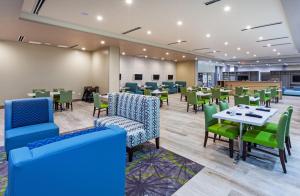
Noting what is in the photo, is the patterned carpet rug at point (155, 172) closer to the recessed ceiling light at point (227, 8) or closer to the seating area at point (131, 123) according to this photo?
the seating area at point (131, 123)

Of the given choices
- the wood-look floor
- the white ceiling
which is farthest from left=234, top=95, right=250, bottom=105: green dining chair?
the white ceiling

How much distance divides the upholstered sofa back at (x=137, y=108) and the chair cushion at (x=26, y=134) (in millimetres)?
1315

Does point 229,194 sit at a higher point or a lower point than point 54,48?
lower

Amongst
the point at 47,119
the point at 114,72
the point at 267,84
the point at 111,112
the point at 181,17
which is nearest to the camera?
the point at 47,119

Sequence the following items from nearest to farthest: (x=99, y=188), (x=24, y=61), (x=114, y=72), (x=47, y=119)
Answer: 1. (x=99, y=188)
2. (x=47, y=119)
3. (x=24, y=61)
4. (x=114, y=72)

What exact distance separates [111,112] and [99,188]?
2669mm

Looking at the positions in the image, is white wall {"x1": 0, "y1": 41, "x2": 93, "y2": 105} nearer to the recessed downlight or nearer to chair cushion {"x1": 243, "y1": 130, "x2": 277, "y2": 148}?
the recessed downlight

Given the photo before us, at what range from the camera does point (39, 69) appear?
850 cm

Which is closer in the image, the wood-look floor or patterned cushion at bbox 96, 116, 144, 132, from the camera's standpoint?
the wood-look floor

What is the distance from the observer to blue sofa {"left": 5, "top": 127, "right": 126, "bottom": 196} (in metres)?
1.08

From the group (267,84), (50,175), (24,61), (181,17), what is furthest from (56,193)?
(267,84)

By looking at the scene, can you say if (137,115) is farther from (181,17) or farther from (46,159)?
(181,17)

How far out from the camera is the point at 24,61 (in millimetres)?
8023

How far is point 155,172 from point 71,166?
164cm
